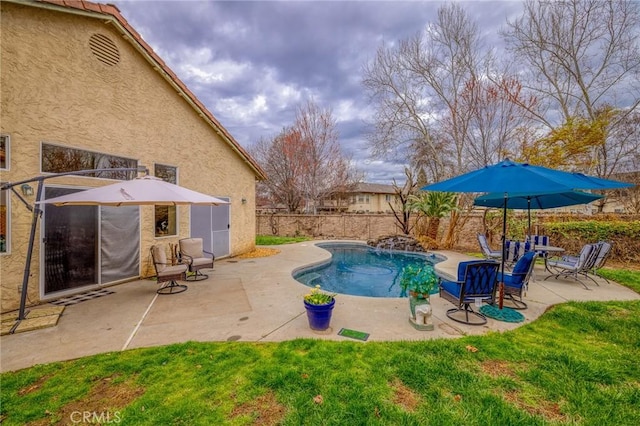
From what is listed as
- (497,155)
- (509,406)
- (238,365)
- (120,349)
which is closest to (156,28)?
(120,349)

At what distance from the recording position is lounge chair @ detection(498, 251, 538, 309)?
5113mm

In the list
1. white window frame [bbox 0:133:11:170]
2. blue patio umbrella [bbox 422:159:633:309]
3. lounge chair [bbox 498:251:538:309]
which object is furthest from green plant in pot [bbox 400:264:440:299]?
white window frame [bbox 0:133:11:170]

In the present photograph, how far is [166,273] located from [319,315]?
4188mm

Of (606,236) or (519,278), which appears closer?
(519,278)

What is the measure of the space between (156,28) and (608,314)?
1360 centimetres

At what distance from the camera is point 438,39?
13328 mm

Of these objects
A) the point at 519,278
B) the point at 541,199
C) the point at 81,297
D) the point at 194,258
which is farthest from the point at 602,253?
the point at 81,297

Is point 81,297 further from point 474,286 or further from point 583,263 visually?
point 583,263

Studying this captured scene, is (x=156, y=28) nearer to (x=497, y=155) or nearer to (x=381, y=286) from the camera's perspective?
(x=381, y=286)

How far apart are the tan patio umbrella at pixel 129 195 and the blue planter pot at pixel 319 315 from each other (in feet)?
11.3

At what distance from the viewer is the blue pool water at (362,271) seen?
7.63 m

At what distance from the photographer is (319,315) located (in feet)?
13.5

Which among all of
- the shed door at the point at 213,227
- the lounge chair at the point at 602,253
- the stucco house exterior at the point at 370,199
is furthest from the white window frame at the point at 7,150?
the stucco house exterior at the point at 370,199

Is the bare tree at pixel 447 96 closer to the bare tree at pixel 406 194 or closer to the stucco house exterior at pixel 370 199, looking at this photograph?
the bare tree at pixel 406 194
